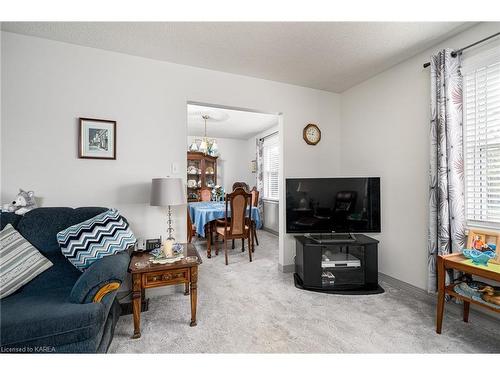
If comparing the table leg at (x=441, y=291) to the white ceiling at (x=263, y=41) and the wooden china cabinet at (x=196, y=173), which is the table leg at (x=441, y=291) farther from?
the wooden china cabinet at (x=196, y=173)

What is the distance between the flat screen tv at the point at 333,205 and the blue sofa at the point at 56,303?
6.01 ft

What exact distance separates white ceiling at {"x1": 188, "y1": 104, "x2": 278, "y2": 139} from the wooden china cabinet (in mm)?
691

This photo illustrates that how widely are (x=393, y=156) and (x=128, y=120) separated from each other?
9.58ft

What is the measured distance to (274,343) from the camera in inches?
65.2

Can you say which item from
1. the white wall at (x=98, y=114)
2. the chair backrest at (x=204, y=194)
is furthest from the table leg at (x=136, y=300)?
the chair backrest at (x=204, y=194)

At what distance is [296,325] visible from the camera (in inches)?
74.0

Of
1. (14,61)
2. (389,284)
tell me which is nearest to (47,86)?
(14,61)

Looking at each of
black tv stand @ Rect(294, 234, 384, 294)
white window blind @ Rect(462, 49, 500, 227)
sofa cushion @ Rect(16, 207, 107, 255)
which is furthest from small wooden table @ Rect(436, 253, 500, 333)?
sofa cushion @ Rect(16, 207, 107, 255)

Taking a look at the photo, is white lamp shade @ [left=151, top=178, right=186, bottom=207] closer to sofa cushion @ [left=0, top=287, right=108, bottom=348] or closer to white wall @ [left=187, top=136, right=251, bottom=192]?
sofa cushion @ [left=0, top=287, right=108, bottom=348]

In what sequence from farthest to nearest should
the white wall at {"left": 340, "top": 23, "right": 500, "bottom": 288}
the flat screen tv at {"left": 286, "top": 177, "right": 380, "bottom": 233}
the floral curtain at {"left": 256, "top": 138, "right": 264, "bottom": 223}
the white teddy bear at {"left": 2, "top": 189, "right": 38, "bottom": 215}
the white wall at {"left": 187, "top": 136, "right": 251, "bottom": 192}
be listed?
1. the white wall at {"left": 187, "top": 136, "right": 251, "bottom": 192}
2. the floral curtain at {"left": 256, "top": 138, "right": 264, "bottom": 223}
3. the flat screen tv at {"left": 286, "top": 177, "right": 380, "bottom": 233}
4. the white wall at {"left": 340, "top": 23, "right": 500, "bottom": 288}
5. the white teddy bear at {"left": 2, "top": 189, "right": 38, "bottom": 215}

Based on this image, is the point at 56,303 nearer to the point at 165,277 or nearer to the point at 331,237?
the point at 165,277

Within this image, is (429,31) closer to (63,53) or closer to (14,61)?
(63,53)

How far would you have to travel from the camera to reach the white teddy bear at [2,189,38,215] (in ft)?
5.98
